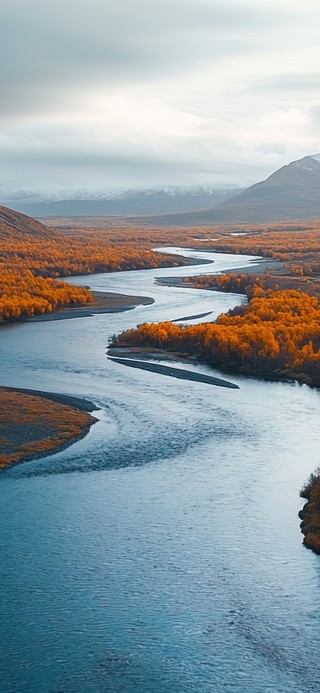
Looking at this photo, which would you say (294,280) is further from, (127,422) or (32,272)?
(127,422)

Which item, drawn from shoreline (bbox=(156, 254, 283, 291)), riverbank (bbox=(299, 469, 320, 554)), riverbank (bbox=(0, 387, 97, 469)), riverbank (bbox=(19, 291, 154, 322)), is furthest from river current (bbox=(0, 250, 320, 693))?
shoreline (bbox=(156, 254, 283, 291))

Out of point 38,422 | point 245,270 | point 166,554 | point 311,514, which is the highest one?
point 245,270

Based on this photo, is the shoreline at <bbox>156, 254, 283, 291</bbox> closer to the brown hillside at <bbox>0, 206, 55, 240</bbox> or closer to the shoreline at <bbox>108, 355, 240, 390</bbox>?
the shoreline at <bbox>108, 355, 240, 390</bbox>

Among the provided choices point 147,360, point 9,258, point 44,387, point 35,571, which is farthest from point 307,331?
point 9,258

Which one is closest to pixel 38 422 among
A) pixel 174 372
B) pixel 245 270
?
pixel 174 372

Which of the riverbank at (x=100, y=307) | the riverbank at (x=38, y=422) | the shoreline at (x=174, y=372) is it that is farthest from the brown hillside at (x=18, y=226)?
the riverbank at (x=38, y=422)

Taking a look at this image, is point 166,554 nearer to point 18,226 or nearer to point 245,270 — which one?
point 245,270
